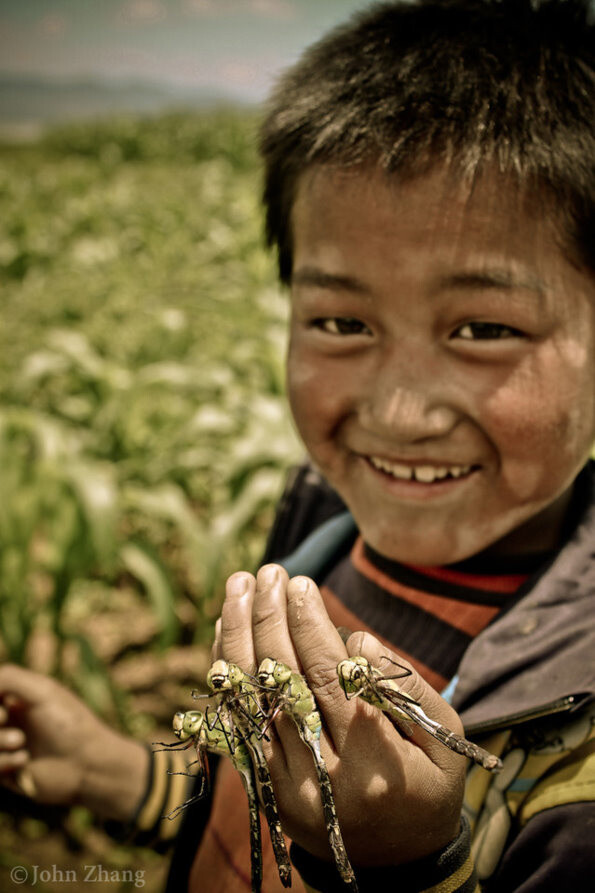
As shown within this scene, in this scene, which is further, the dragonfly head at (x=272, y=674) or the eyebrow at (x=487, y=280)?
the eyebrow at (x=487, y=280)

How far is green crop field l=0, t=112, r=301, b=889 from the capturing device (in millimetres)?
1982

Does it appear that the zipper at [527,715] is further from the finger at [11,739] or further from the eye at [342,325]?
the finger at [11,739]

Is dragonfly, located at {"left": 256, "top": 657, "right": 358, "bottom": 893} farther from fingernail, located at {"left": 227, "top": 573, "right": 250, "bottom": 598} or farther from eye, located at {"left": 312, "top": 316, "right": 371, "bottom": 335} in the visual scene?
eye, located at {"left": 312, "top": 316, "right": 371, "bottom": 335}

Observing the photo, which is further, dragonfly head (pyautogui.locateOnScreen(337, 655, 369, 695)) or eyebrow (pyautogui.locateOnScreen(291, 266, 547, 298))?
eyebrow (pyautogui.locateOnScreen(291, 266, 547, 298))

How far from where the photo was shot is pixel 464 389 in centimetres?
80

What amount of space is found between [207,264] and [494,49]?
15.0 ft

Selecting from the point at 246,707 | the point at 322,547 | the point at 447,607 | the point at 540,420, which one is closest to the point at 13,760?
the point at 322,547

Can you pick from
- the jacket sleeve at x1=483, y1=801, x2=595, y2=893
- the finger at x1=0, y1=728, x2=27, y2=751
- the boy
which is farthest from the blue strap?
the finger at x1=0, y1=728, x2=27, y2=751

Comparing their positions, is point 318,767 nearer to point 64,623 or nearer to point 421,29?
point 421,29

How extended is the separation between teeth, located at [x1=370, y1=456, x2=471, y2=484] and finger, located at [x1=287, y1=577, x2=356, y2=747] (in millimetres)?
345

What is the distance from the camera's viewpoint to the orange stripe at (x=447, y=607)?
91cm

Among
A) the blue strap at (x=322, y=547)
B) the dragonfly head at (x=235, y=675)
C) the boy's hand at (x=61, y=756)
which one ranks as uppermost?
the dragonfly head at (x=235, y=675)

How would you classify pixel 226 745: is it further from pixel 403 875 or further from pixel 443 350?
pixel 443 350

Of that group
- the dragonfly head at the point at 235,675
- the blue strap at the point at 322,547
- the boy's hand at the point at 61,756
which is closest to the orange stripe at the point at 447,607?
the blue strap at the point at 322,547
